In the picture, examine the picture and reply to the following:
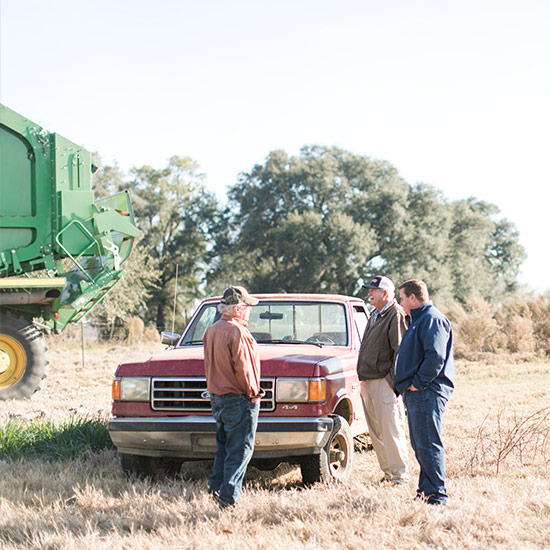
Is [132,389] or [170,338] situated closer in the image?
[132,389]

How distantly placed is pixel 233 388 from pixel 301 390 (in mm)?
865

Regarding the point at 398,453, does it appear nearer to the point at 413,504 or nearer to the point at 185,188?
the point at 413,504

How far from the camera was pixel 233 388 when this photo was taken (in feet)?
17.5

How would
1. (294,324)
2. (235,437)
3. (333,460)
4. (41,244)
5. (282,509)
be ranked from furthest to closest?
(41,244)
(294,324)
(333,460)
(235,437)
(282,509)

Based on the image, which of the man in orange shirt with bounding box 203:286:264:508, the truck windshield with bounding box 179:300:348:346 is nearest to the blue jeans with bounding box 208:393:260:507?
the man in orange shirt with bounding box 203:286:264:508

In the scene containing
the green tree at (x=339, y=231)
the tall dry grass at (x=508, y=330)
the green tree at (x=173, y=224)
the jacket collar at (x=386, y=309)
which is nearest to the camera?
the jacket collar at (x=386, y=309)

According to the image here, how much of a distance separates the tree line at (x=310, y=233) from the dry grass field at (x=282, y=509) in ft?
100

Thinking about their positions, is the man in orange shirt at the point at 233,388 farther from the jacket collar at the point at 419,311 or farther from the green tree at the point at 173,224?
the green tree at the point at 173,224

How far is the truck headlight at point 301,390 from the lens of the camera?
601cm

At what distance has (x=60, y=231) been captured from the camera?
1215 centimetres

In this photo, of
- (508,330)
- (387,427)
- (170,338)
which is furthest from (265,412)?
(508,330)

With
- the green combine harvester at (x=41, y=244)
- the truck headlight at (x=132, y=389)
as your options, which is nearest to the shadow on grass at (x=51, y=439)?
the truck headlight at (x=132, y=389)

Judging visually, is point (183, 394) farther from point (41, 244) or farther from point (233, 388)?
point (41, 244)

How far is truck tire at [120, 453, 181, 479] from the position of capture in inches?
258
